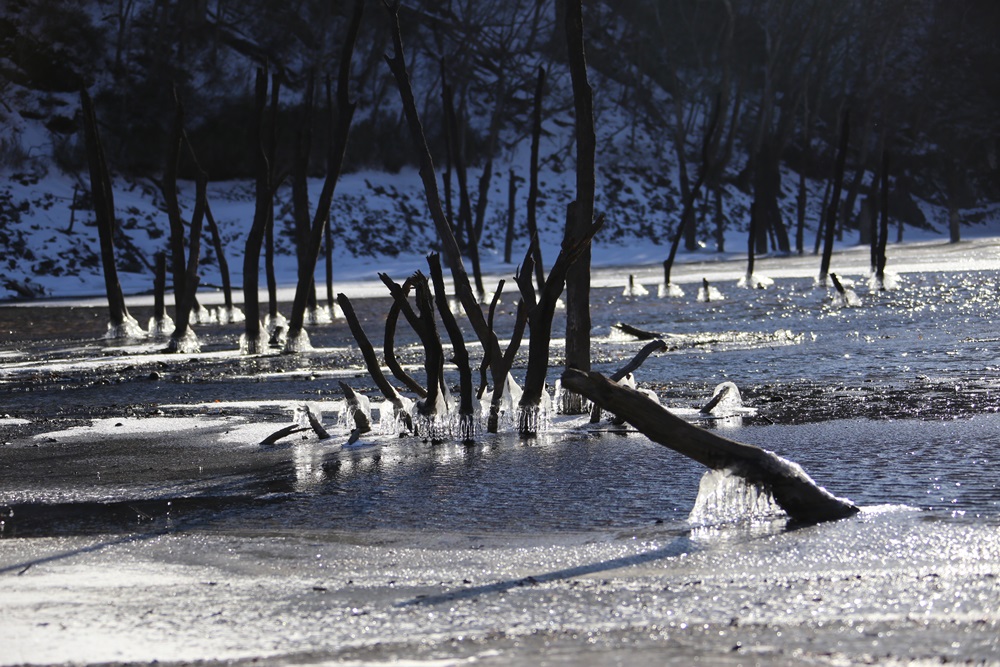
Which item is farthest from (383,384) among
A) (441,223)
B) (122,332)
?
(122,332)

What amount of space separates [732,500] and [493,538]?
974 millimetres

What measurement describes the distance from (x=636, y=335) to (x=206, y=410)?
6516 mm

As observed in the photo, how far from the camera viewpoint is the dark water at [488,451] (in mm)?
5484

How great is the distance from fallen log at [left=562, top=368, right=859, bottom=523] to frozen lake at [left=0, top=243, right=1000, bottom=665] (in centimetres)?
13

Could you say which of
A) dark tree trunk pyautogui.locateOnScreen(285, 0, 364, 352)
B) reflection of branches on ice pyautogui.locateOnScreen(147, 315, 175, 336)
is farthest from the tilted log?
reflection of branches on ice pyautogui.locateOnScreen(147, 315, 175, 336)

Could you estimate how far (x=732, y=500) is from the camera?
16.9 ft

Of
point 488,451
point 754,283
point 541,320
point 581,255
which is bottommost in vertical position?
point 488,451

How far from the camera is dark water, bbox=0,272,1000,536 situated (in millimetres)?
5484

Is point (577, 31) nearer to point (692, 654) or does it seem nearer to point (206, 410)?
point (206, 410)

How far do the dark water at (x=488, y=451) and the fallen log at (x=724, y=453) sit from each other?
302 millimetres

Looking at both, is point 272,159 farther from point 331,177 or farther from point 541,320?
point 541,320

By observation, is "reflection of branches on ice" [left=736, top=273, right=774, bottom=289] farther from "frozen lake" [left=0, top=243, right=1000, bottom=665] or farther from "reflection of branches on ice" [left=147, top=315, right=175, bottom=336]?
"frozen lake" [left=0, top=243, right=1000, bottom=665]

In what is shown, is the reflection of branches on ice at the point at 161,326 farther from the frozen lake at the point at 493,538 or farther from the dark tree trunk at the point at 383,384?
the dark tree trunk at the point at 383,384

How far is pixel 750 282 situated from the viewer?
28.0m
